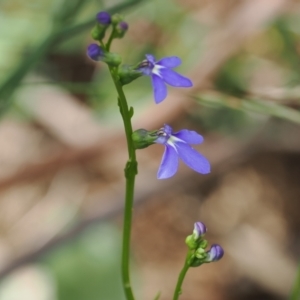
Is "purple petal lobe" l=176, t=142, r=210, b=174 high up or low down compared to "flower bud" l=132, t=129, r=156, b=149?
down

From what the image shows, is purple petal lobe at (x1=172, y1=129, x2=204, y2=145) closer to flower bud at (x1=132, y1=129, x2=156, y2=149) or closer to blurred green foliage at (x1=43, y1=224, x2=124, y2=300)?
flower bud at (x1=132, y1=129, x2=156, y2=149)

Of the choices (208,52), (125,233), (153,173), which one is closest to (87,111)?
(153,173)

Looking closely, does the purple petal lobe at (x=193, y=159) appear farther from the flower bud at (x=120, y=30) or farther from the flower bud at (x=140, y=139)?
the flower bud at (x=120, y=30)

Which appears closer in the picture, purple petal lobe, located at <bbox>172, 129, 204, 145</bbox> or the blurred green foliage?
purple petal lobe, located at <bbox>172, 129, 204, 145</bbox>

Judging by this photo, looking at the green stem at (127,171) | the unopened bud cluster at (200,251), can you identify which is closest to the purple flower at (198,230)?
the unopened bud cluster at (200,251)

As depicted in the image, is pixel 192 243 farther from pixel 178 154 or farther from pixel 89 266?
pixel 89 266

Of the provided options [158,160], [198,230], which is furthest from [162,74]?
[158,160]

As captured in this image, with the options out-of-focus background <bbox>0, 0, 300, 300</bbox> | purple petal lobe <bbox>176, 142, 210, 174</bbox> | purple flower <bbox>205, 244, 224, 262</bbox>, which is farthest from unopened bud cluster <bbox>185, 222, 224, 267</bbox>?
out-of-focus background <bbox>0, 0, 300, 300</bbox>
